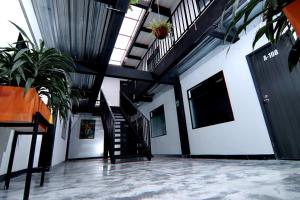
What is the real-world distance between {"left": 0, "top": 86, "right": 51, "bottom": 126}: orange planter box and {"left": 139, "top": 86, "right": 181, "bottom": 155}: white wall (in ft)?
16.7

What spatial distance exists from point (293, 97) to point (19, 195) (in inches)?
150

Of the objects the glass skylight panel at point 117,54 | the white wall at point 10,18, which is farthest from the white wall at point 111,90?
the white wall at point 10,18

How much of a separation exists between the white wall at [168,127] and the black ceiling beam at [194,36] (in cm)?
156

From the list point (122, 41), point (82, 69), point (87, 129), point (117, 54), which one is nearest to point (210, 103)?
point (82, 69)

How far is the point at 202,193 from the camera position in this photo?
3.91 ft

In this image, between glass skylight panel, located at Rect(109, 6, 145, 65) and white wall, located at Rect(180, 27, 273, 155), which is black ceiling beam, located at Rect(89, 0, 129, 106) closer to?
glass skylight panel, located at Rect(109, 6, 145, 65)

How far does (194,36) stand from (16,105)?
3341mm

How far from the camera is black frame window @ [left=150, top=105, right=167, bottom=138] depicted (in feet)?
22.7

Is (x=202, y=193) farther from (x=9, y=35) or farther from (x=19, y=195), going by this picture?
(x=9, y=35)

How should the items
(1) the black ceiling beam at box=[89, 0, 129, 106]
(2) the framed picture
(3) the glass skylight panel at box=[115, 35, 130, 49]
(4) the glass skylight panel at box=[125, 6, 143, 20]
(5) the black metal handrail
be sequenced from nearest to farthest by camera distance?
(1) the black ceiling beam at box=[89, 0, 129, 106] → (5) the black metal handrail → (4) the glass skylight panel at box=[125, 6, 143, 20] → (3) the glass skylight panel at box=[115, 35, 130, 49] → (2) the framed picture

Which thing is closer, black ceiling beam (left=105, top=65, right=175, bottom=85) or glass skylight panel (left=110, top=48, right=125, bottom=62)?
black ceiling beam (left=105, top=65, right=175, bottom=85)

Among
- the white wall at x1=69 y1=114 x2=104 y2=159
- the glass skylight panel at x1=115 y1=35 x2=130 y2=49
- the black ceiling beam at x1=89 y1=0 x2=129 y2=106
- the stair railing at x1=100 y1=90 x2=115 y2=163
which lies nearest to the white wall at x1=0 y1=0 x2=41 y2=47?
the black ceiling beam at x1=89 y1=0 x2=129 y2=106

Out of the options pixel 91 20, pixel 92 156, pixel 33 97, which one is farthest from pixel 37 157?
pixel 92 156

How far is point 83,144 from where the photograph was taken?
8445mm
